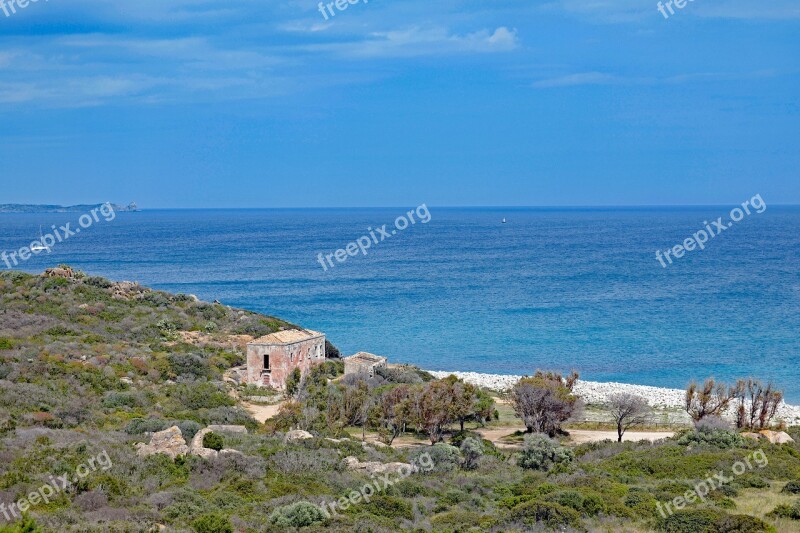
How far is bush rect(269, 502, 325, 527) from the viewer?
13.5m

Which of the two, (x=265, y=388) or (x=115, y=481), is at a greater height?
(x=115, y=481)

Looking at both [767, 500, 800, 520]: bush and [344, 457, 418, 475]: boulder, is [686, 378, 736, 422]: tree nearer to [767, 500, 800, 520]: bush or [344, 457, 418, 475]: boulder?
[344, 457, 418, 475]: boulder

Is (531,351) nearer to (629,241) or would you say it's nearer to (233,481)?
(233,481)

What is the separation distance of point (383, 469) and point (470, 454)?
3.40m

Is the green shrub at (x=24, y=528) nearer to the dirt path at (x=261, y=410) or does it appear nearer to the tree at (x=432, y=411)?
the tree at (x=432, y=411)

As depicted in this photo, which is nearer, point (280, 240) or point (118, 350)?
point (118, 350)

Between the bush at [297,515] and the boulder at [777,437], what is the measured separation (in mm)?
15345

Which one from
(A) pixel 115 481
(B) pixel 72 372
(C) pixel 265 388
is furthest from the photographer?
(C) pixel 265 388

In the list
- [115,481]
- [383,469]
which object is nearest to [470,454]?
[383,469]

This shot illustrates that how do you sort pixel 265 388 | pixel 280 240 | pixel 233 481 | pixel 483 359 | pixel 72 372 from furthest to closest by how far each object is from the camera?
1. pixel 280 240
2. pixel 483 359
3. pixel 265 388
4. pixel 72 372
5. pixel 233 481

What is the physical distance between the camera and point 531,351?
5062 cm

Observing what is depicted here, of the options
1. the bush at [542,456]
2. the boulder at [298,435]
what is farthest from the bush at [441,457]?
the boulder at [298,435]

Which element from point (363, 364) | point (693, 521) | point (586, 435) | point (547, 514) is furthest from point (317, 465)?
point (363, 364)

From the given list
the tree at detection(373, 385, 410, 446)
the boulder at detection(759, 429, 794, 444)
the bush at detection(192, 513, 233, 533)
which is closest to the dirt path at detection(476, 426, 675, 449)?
the tree at detection(373, 385, 410, 446)
